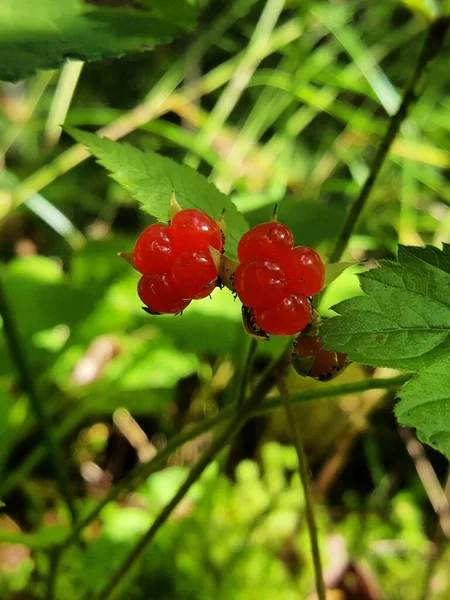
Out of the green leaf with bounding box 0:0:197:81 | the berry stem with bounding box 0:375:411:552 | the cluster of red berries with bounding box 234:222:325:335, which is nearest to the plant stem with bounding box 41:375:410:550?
the berry stem with bounding box 0:375:411:552

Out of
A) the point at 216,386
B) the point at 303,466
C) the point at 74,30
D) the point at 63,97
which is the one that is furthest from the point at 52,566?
the point at 63,97

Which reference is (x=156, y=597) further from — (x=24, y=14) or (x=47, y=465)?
(x=24, y=14)

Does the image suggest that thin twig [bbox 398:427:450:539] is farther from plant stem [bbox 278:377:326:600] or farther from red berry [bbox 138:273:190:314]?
red berry [bbox 138:273:190:314]

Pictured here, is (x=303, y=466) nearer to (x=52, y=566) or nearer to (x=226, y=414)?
(x=226, y=414)

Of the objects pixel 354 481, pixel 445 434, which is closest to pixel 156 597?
pixel 354 481

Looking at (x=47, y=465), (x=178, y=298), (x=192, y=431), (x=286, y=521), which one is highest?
(x=178, y=298)
